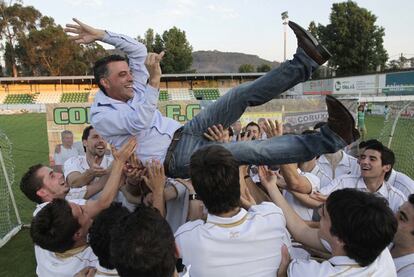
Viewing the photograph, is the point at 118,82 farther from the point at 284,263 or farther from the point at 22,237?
the point at 22,237

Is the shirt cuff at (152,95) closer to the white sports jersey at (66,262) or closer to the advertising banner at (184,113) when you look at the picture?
the white sports jersey at (66,262)

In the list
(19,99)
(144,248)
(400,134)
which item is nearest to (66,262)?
(144,248)

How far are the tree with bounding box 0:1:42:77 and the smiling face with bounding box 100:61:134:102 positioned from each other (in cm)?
7056

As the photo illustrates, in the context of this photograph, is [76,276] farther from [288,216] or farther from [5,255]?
[5,255]

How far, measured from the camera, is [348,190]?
2.02m

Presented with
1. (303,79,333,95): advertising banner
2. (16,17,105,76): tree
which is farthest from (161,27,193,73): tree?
(303,79,333,95): advertising banner

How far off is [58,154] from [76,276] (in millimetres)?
7196

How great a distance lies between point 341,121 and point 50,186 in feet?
8.22

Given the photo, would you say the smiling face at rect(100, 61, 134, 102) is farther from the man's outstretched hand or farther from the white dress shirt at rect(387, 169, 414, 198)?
the white dress shirt at rect(387, 169, 414, 198)

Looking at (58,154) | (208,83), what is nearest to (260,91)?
(58,154)

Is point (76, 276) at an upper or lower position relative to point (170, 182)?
lower

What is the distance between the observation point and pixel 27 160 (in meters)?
12.8

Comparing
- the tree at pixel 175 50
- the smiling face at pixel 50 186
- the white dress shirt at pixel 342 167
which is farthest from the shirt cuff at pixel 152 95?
the tree at pixel 175 50

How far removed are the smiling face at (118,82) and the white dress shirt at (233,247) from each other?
149cm
